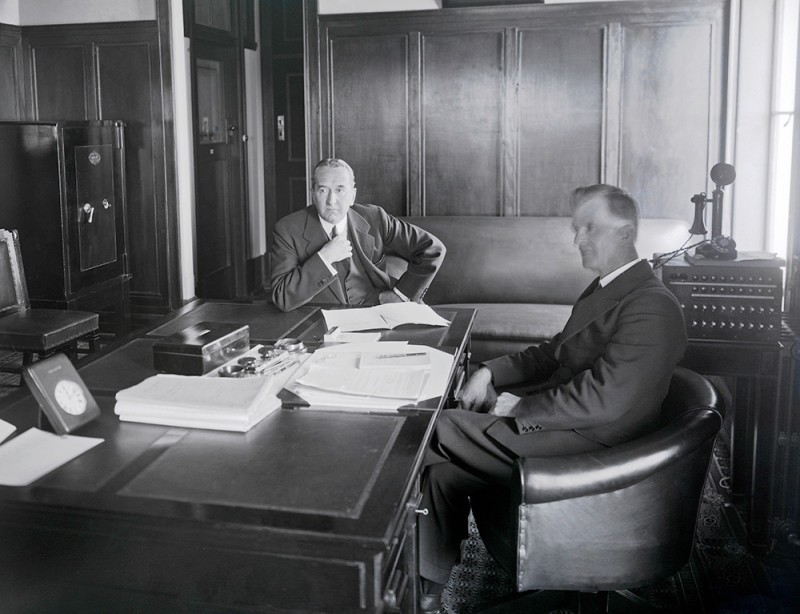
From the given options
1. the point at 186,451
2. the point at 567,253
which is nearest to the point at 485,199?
the point at 567,253

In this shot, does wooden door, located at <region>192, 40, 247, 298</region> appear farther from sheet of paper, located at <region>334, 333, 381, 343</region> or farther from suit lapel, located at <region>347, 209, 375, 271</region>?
sheet of paper, located at <region>334, 333, 381, 343</region>

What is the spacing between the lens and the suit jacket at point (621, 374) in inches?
94.1

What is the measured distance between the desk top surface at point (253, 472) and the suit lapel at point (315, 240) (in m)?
1.62

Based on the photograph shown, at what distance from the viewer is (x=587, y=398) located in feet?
7.97

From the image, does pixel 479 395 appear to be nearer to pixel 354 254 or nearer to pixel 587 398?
pixel 587 398

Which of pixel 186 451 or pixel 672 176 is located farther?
pixel 672 176

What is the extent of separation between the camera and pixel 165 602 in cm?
163

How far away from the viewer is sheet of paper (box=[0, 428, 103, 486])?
1738mm

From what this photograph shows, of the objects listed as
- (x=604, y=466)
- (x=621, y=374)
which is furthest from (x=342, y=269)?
(x=604, y=466)

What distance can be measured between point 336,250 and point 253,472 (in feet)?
6.71

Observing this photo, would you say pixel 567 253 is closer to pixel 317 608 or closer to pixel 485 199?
pixel 485 199

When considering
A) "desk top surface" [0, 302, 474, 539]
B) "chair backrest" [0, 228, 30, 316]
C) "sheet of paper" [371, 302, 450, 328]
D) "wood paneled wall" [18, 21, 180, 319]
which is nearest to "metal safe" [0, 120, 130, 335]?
"wood paneled wall" [18, 21, 180, 319]

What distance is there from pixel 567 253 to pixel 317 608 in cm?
389

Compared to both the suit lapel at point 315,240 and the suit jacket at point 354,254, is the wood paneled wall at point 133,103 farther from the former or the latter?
the suit lapel at point 315,240
